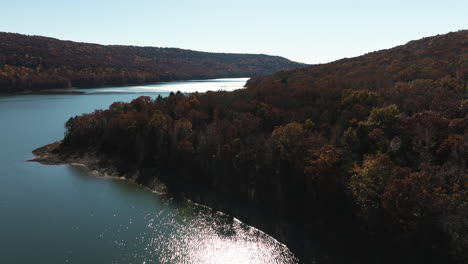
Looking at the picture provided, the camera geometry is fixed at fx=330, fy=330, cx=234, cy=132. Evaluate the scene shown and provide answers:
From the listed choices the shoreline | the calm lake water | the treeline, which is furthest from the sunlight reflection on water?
the treeline

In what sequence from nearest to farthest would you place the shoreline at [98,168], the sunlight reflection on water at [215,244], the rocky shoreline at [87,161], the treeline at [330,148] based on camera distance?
1. the treeline at [330,148]
2. the sunlight reflection on water at [215,244]
3. the shoreline at [98,168]
4. the rocky shoreline at [87,161]

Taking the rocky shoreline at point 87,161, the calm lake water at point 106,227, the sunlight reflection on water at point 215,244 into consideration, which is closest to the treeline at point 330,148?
the rocky shoreline at point 87,161

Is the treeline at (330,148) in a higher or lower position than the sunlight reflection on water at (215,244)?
higher

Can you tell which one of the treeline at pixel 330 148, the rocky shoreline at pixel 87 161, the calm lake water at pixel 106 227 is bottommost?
the rocky shoreline at pixel 87 161

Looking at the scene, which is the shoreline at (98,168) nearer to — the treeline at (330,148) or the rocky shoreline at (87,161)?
the rocky shoreline at (87,161)

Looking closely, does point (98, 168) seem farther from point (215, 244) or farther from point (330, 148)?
point (330, 148)

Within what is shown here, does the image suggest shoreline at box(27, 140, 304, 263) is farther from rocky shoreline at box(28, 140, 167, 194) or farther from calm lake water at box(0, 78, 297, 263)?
calm lake water at box(0, 78, 297, 263)

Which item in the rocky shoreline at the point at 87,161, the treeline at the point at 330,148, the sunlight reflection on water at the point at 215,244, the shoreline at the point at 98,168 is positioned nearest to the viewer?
the treeline at the point at 330,148
